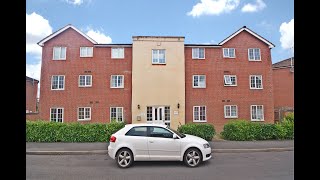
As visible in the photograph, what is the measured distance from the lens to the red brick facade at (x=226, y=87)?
2175 centimetres

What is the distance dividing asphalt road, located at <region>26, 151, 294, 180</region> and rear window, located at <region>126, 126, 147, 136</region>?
1.19m

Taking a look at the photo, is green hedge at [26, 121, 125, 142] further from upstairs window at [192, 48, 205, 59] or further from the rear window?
upstairs window at [192, 48, 205, 59]

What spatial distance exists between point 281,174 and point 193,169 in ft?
9.26

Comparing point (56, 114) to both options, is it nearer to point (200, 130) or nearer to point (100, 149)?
point (100, 149)

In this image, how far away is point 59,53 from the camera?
2184 centimetres

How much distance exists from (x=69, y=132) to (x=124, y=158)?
23.9 feet

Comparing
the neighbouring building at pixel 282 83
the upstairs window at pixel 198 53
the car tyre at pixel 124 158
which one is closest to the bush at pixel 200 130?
the car tyre at pixel 124 158

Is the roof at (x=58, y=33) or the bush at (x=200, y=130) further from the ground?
the roof at (x=58, y=33)

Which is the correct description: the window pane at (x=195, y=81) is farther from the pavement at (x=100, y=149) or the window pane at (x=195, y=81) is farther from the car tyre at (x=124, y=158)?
the car tyre at (x=124, y=158)

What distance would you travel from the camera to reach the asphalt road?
7480 millimetres

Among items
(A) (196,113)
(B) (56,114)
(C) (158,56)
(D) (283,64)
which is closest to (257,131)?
(A) (196,113)

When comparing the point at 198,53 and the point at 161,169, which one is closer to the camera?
the point at 161,169

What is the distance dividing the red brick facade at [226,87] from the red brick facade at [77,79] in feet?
19.8
